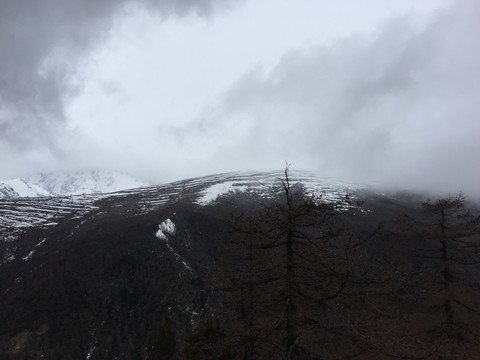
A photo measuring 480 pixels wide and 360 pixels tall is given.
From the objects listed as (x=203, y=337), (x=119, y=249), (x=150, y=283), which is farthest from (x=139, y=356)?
(x=203, y=337)

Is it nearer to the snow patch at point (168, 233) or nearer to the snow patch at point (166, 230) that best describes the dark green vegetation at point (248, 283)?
the snow patch at point (168, 233)

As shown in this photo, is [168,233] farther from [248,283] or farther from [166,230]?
[248,283]

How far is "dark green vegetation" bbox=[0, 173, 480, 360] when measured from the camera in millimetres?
12789

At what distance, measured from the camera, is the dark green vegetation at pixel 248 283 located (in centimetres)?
1279

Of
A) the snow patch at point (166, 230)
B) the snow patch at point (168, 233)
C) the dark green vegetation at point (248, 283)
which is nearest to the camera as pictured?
the dark green vegetation at point (248, 283)

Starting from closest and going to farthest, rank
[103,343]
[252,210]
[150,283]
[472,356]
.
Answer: [472,356], [103,343], [150,283], [252,210]

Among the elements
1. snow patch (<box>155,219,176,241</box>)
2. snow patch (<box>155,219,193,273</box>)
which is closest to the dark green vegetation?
snow patch (<box>155,219,193,273</box>)

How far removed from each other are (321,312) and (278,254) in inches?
92.7

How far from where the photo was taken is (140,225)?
159 meters

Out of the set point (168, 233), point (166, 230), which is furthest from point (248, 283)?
point (166, 230)

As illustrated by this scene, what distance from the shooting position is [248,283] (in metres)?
13.7

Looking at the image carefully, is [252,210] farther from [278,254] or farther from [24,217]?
[278,254]

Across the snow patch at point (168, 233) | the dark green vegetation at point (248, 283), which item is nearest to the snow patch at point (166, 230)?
the snow patch at point (168, 233)

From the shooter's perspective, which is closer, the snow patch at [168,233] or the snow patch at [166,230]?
A: the snow patch at [168,233]
